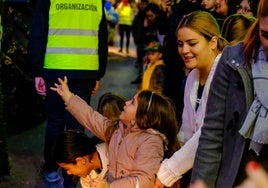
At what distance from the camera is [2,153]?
5074 mm

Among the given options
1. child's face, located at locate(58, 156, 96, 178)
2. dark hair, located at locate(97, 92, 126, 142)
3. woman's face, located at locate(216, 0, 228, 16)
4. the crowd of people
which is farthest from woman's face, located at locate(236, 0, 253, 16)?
child's face, located at locate(58, 156, 96, 178)

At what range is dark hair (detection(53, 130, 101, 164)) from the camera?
12.3 feet

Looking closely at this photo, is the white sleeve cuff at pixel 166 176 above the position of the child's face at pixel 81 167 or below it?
above

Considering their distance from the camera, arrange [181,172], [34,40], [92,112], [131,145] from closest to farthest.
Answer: [181,172] < [131,145] < [92,112] < [34,40]

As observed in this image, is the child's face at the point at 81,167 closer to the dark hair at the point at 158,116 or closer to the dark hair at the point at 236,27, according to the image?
the dark hair at the point at 158,116

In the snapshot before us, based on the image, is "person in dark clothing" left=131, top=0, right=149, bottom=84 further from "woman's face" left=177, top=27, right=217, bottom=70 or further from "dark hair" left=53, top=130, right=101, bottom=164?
"woman's face" left=177, top=27, right=217, bottom=70

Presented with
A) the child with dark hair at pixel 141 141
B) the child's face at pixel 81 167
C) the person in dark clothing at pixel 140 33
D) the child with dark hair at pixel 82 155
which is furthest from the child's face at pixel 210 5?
the person in dark clothing at pixel 140 33

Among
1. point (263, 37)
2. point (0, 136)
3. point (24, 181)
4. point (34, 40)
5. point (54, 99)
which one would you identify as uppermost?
point (263, 37)

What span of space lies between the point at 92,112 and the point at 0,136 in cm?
165

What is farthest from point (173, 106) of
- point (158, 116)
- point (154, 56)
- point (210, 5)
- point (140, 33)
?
point (140, 33)

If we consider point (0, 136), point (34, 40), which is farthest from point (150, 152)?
point (0, 136)

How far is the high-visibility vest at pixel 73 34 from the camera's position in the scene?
443 cm

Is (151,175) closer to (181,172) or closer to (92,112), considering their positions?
(181,172)

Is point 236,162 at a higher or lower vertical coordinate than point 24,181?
higher
